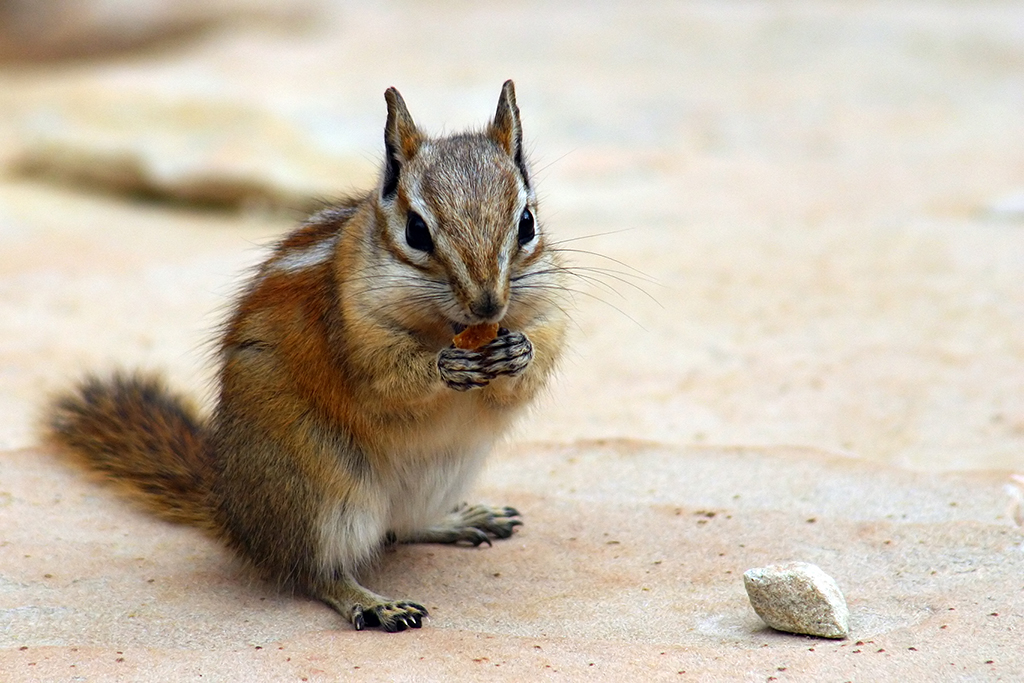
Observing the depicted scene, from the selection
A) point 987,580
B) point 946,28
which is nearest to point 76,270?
point 987,580

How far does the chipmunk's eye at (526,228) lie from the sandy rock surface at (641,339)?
1.15 meters

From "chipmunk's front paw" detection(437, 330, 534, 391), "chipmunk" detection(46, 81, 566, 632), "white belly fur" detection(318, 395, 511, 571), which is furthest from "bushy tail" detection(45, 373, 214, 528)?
"chipmunk's front paw" detection(437, 330, 534, 391)

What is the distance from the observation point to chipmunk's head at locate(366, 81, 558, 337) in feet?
11.0

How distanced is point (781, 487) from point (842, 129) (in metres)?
7.56

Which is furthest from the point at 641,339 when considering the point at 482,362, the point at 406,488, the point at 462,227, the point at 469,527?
the point at 462,227

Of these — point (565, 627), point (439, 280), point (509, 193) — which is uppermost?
point (509, 193)

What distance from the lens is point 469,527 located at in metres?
4.43

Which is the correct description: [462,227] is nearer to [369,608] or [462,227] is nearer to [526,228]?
[526,228]

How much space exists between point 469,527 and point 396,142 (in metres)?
1.44

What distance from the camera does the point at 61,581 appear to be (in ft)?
12.9

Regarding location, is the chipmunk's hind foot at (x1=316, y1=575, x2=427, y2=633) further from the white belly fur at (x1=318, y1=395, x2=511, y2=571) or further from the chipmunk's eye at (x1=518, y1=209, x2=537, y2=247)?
the chipmunk's eye at (x1=518, y1=209, x2=537, y2=247)

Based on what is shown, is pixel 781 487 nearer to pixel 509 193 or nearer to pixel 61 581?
pixel 509 193

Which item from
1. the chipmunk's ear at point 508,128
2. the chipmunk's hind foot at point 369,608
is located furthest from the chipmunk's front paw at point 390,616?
the chipmunk's ear at point 508,128

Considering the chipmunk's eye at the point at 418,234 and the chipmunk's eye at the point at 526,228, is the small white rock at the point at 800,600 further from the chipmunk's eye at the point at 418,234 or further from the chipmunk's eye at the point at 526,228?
the chipmunk's eye at the point at 418,234
